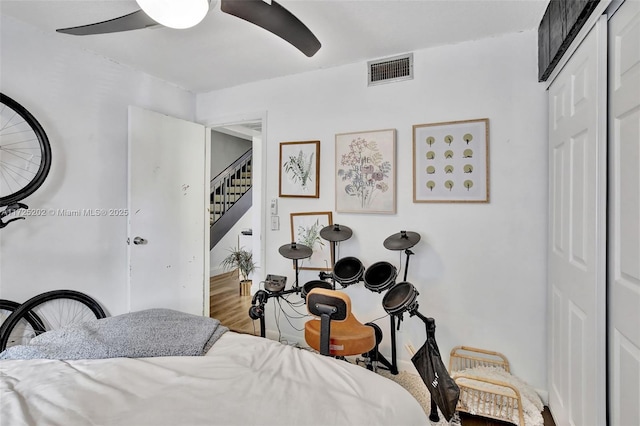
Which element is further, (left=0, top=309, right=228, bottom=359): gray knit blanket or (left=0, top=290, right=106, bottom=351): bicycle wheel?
(left=0, top=290, right=106, bottom=351): bicycle wheel

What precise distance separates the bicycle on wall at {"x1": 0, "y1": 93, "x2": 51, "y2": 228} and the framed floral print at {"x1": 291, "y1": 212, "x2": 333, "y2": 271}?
73.4 inches

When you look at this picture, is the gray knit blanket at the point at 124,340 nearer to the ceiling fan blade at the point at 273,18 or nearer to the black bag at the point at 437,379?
the black bag at the point at 437,379

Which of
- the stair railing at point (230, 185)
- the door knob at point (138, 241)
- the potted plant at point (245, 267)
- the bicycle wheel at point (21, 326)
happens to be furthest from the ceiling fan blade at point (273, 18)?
the stair railing at point (230, 185)

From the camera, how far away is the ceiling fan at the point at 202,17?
125 centimetres

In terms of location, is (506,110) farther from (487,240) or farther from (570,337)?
(570,337)

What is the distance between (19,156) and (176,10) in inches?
67.2

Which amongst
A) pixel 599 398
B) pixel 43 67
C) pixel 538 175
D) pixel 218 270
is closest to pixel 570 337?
pixel 599 398

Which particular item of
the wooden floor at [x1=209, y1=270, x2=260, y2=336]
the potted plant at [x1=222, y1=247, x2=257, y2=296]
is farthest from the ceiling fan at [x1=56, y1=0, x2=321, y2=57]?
the potted plant at [x1=222, y1=247, x2=257, y2=296]

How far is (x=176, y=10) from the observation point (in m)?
1.26

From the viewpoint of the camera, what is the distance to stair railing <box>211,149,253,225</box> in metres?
6.19

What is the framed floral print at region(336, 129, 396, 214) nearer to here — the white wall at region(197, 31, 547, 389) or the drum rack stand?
the white wall at region(197, 31, 547, 389)

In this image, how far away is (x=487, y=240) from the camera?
2.21 m

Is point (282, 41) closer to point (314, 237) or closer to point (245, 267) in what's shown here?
point (314, 237)

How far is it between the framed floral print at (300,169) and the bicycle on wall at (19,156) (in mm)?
1717
